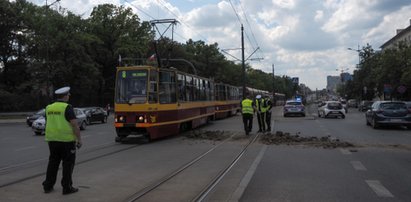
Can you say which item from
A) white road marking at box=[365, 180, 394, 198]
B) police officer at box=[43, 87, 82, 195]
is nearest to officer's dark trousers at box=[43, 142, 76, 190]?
police officer at box=[43, 87, 82, 195]

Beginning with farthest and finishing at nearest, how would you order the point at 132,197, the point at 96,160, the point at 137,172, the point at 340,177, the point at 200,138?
the point at 200,138 → the point at 96,160 → the point at 137,172 → the point at 340,177 → the point at 132,197

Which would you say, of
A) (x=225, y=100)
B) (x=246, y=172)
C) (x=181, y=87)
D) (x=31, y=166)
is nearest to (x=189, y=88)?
(x=181, y=87)

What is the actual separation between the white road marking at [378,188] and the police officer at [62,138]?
5131mm

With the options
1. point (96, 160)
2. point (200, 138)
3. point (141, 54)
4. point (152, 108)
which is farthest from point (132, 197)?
point (141, 54)

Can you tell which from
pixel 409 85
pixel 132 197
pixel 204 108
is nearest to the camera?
pixel 132 197

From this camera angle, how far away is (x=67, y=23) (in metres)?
59.0

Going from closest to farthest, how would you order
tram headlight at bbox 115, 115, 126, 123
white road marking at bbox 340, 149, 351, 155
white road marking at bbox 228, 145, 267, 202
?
white road marking at bbox 228, 145, 267, 202, white road marking at bbox 340, 149, 351, 155, tram headlight at bbox 115, 115, 126, 123

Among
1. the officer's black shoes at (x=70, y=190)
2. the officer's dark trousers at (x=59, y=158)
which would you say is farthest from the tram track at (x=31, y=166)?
the officer's black shoes at (x=70, y=190)

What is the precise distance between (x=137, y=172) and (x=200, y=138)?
27.5 feet

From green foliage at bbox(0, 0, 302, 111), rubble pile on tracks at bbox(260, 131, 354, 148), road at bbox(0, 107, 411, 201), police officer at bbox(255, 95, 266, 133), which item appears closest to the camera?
road at bbox(0, 107, 411, 201)

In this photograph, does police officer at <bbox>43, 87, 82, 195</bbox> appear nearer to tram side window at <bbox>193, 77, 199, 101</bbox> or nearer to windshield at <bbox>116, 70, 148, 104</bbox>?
windshield at <bbox>116, 70, 148, 104</bbox>

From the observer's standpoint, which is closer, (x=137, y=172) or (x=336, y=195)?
(x=336, y=195)

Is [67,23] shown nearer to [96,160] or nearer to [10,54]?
[10,54]

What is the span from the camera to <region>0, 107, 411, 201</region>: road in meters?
7.78
